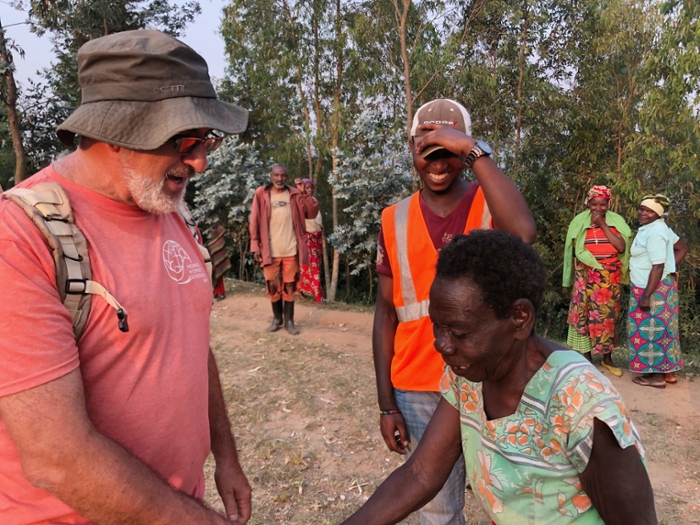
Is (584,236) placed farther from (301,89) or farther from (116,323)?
(301,89)

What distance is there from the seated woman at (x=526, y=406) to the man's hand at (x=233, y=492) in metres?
0.79

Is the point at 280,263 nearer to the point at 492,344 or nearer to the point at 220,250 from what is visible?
the point at 220,250

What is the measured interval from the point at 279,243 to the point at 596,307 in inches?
164

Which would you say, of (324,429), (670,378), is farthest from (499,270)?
(670,378)

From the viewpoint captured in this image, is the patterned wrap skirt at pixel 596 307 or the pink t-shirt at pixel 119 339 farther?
the patterned wrap skirt at pixel 596 307

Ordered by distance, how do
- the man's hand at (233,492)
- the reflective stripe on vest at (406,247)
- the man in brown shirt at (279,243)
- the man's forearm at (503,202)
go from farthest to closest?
the man in brown shirt at (279,243) < the reflective stripe on vest at (406,247) < the man's forearm at (503,202) < the man's hand at (233,492)

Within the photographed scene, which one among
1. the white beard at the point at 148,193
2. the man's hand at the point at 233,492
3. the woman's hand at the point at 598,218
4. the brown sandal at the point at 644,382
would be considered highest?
the woman's hand at the point at 598,218

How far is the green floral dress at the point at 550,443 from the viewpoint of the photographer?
4.31 feet

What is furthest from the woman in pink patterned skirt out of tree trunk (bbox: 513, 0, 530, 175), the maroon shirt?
the maroon shirt

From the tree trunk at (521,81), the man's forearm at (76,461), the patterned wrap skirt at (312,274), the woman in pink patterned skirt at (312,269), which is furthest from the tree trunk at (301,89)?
the man's forearm at (76,461)

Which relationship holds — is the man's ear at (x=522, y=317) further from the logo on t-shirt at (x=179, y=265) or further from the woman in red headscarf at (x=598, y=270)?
the woman in red headscarf at (x=598, y=270)

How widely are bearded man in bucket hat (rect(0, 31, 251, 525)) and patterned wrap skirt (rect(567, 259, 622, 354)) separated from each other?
551 centimetres

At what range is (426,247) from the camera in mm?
2234

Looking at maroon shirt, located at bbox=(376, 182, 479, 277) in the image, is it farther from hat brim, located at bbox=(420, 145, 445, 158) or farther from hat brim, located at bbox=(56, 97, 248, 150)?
hat brim, located at bbox=(56, 97, 248, 150)
